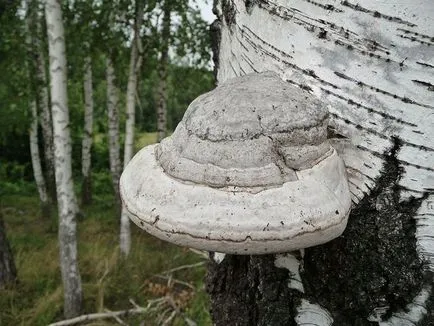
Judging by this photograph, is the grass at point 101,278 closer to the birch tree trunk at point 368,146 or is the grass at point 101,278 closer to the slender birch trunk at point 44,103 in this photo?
the slender birch trunk at point 44,103

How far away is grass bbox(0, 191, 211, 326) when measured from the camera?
5488 mm

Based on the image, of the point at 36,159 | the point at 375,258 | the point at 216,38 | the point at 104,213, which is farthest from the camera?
the point at 104,213

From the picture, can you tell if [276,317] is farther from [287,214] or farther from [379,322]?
[287,214]

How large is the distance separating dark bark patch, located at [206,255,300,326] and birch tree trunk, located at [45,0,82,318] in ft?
14.3

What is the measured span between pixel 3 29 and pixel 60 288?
4.48 metres

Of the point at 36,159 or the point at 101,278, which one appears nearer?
the point at 101,278

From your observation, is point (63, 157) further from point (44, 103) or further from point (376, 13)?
point (44, 103)

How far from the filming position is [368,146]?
0.94m

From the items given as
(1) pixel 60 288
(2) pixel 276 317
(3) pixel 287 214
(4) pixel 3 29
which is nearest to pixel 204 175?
(3) pixel 287 214

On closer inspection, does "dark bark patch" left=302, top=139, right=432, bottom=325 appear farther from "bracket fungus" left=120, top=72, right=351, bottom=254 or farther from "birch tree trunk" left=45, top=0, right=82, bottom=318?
"birch tree trunk" left=45, top=0, right=82, bottom=318

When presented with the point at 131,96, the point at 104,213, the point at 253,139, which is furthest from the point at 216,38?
the point at 104,213

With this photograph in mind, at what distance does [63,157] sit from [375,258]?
4.88 metres

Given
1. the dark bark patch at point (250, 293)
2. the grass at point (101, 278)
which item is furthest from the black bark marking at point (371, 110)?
the grass at point (101, 278)

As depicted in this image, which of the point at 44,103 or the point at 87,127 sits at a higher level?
the point at 44,103
